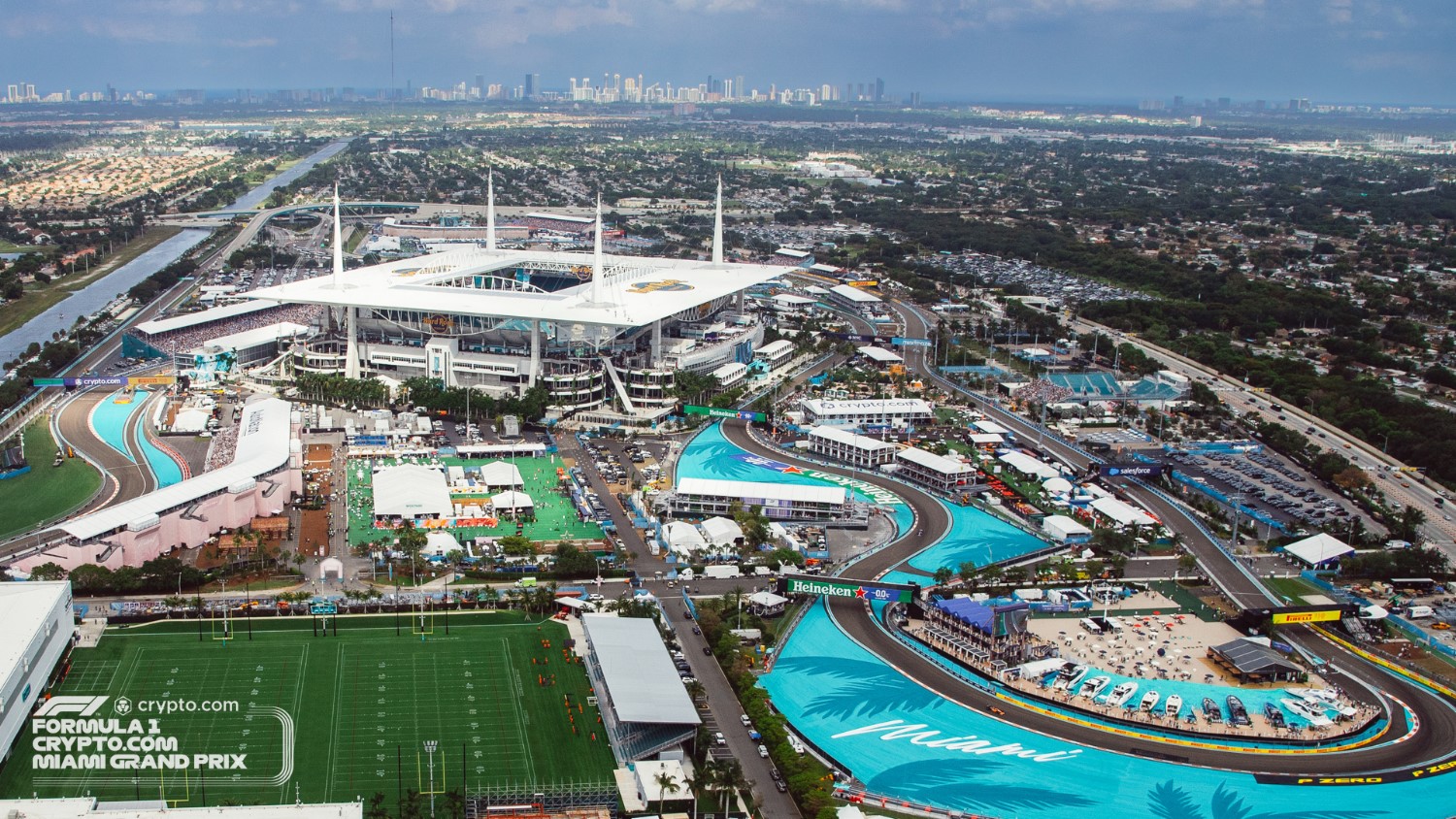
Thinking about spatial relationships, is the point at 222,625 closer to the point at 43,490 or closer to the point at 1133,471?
the point at 43,490

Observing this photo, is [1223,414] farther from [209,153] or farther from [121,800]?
[209,153]

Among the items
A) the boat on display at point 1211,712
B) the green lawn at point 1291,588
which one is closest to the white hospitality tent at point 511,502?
the boat on display at point 1211,712

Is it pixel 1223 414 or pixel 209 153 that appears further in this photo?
pixel 209 153

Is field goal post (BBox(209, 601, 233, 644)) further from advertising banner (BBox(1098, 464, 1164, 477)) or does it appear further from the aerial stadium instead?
advertising banner (BBox(1098, 464, 1164, 477))

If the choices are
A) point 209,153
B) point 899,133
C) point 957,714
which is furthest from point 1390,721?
point 899,133

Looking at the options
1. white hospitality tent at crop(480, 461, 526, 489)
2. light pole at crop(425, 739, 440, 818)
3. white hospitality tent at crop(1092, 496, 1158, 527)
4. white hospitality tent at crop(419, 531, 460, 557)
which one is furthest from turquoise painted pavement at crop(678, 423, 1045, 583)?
light pole at crop(425, 739, 440, 818)

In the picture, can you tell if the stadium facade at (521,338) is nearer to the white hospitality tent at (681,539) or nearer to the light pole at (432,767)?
the white hospitality tent at (681,539)
